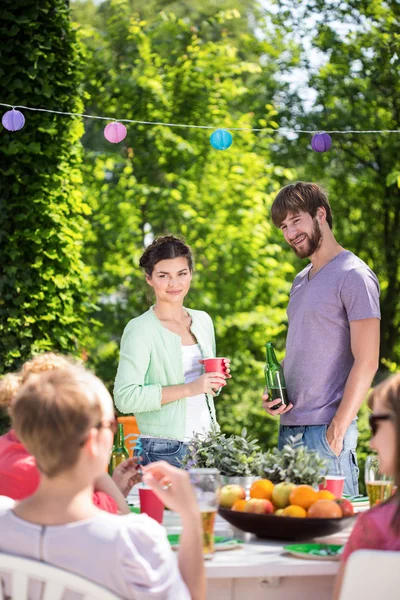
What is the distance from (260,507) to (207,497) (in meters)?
0.22

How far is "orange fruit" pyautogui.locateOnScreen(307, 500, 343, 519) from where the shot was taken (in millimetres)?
2064

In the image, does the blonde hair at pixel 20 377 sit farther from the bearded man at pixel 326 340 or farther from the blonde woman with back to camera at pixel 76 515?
the bearded man at pixel 326 340

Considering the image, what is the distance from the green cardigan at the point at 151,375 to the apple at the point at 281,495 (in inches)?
40.4

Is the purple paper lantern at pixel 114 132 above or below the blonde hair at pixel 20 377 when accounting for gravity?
above

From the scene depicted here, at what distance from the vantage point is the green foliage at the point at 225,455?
2.48 metres

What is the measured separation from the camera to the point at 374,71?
27.3 feet

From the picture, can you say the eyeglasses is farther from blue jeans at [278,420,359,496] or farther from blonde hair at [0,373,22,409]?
blue jeans at [278,420,359,496]

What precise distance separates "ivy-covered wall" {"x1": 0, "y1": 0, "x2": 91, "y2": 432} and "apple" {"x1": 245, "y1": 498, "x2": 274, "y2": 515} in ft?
11.4

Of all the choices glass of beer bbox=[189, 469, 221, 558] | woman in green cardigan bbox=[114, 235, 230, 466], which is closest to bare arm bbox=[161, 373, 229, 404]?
woman in green cardigan bbox=[114, 235, 230, 466]

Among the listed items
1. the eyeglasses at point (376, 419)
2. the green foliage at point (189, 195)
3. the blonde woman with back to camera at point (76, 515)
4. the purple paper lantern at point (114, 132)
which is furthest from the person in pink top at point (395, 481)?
the green foliage at point (189, 195)

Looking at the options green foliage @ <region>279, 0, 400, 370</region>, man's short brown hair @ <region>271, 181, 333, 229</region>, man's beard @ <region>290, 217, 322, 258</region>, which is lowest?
man's beard @ <region>290, 217, 322, 258</region>

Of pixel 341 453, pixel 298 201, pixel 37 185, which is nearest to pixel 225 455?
pixel 341 453

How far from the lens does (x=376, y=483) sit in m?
2.37

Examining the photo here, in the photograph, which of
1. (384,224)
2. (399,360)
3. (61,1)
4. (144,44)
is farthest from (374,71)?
(61,1)
